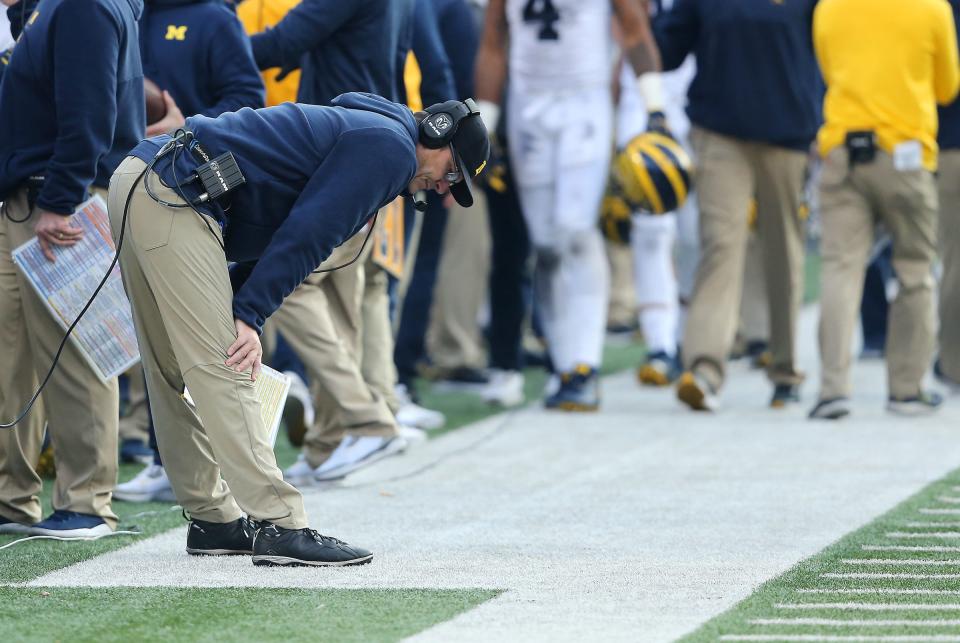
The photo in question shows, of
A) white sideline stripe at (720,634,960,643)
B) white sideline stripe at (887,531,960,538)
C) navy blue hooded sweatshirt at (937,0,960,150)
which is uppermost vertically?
navy blue hooded sweatshirt at (937,0,960,150)

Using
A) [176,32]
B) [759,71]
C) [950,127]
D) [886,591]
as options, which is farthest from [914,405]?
[886,591]

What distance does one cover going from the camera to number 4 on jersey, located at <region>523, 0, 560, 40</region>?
29.3ft

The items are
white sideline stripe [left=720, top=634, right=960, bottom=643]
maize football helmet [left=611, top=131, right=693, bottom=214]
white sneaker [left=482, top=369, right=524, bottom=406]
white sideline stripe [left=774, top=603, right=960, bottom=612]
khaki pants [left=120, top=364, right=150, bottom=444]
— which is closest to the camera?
white sideline stripe [left=720, top=634, right=960, bottom=643]

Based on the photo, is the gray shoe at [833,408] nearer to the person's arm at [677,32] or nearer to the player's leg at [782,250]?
the player's leg at [782,250]

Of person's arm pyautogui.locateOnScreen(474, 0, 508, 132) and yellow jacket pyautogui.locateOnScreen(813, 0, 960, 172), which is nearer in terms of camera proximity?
yellow jacket pyautogui.locateOnScreen(813, 0, 960, 172)

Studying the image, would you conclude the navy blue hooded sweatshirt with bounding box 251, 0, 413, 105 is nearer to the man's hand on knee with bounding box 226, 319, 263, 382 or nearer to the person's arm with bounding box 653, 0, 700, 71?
the man's hand on knee with bounding box 226, 319, 263, 382

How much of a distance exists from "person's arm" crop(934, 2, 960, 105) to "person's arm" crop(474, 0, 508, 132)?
217 centimetres

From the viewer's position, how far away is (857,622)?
423 cm

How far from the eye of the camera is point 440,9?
937 centimetres

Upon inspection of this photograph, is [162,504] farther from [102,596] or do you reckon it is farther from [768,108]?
[768,108]

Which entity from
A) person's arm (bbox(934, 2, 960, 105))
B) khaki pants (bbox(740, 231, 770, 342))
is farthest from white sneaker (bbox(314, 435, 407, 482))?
khaki pants (bbox(740, 231, 770, 342))

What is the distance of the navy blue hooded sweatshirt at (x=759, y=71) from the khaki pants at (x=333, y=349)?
2.58 meters

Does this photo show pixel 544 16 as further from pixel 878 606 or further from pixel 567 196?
pixel 878 606

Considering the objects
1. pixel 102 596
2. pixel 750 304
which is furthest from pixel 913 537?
pixel 750 304
